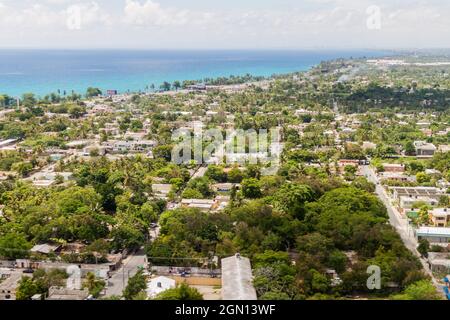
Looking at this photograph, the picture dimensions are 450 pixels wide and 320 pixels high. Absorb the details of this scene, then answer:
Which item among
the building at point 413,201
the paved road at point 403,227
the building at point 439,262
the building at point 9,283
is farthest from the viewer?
the building at point 413,201

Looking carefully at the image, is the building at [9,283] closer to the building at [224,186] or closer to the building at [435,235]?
the building at [224,186]

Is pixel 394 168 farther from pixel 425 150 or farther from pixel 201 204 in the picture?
pixel 201 204

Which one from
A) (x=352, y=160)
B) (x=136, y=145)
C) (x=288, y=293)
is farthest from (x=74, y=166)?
(x=288, y=293)

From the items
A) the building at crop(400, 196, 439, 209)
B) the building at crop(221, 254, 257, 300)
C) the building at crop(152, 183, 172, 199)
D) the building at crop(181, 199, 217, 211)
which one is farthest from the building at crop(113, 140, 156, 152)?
the building at crop(221, 254, 257, 300)

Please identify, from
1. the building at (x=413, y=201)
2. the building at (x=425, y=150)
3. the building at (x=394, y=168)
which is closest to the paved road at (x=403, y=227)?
the building at (x=413, y=201)

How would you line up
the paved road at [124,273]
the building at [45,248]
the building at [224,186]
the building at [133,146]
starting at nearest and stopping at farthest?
1. the paved road at [124,273]
2. the building at [45,248]
3. the building at [224,186]
4. the building at [133,146]

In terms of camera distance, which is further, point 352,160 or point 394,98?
point 394,98

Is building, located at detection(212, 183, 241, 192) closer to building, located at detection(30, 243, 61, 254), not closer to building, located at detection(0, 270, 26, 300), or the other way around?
building, located at detection(30, 243, 61, 254)
